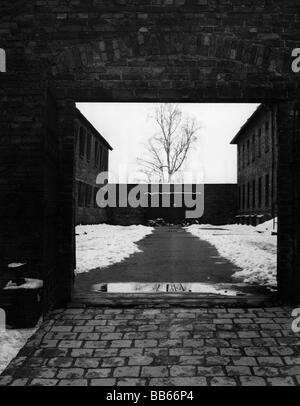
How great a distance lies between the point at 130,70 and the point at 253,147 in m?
23.4

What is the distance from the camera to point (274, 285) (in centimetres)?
639

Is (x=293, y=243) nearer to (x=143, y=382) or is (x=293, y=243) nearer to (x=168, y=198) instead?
(x=143, y=382)

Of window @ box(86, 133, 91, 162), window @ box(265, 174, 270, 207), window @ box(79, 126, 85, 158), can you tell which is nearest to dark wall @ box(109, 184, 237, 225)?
window @ box(86, 133, 91, 162)

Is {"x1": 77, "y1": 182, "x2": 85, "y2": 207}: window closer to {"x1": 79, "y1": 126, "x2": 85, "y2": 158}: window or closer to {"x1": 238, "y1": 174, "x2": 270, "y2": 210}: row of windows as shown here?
{"x1": 79, "y1": 126, "x2": 85, "y2": 158}: window

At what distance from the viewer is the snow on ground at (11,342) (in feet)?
12.0

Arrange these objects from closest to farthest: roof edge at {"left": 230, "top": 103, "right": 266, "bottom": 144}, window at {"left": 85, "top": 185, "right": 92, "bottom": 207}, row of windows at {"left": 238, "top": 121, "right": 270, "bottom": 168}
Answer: roof edge at {"left": 230, "top": 103, "right": 266, "bottom": 144} → row of windows at {"left": 238, "top": 121, "right": 270, "bottom": 168} → window at {"left": 85, "top": 185, "right": 92, "bottom": 207}

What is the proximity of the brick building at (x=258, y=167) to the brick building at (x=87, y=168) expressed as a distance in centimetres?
1034

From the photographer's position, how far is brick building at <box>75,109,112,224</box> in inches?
919

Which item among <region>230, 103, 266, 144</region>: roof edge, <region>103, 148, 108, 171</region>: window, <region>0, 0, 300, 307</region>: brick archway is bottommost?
<region>0, 0, 300, 307</region>: brick archway

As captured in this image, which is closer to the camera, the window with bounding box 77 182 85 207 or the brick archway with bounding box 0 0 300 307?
the brick archway with bounding box 0 0 300 307

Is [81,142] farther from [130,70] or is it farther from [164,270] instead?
[130,70]

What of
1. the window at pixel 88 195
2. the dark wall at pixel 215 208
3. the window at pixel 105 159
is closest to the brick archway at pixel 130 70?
the window at pixel 88 195

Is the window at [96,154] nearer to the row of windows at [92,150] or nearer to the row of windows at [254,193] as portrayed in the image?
the row of windows at [92,150]

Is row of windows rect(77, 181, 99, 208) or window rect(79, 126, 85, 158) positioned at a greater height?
window rect(79, 126, 85, 158)
